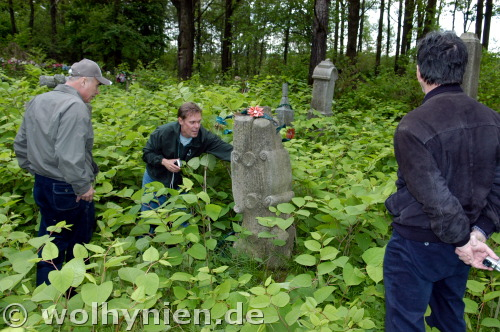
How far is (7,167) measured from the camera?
414cm

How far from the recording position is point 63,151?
9.64 ft

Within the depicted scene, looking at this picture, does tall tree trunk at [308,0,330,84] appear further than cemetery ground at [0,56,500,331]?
Yes

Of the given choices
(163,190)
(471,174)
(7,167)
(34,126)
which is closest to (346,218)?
(471,174)

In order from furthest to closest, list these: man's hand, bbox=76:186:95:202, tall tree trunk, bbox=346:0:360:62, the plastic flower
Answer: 1. tall tree trunk, bbox=346:0:360:62
2. the plastic flower
3. man's hand, bbox=76:186:95:202

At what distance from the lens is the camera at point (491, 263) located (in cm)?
177

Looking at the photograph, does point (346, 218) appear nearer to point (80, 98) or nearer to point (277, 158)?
point (277, 158)

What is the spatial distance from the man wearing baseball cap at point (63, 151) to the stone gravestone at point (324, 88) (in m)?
5.48

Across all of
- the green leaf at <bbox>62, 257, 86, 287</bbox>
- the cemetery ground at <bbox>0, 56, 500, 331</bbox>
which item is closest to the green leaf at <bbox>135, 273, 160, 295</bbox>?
the cemetery ground at <bbox>0, 56, 500, 331</bbox>

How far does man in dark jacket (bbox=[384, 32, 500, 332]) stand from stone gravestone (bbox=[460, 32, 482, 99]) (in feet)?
13.4

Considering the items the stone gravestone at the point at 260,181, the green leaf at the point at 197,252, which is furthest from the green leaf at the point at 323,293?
the stone gravestone at the point at 260,181

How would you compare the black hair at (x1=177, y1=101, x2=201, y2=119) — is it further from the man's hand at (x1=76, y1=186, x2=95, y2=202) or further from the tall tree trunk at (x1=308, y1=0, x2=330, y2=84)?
the tall tree trunk at (x1=308, y1=0, x2=330, y2=84)

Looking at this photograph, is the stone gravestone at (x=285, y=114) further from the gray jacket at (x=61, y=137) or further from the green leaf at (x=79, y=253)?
the green leaf at (x=79, y=253)

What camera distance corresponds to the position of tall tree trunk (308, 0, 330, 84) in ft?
29.5

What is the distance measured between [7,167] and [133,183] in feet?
4.36
